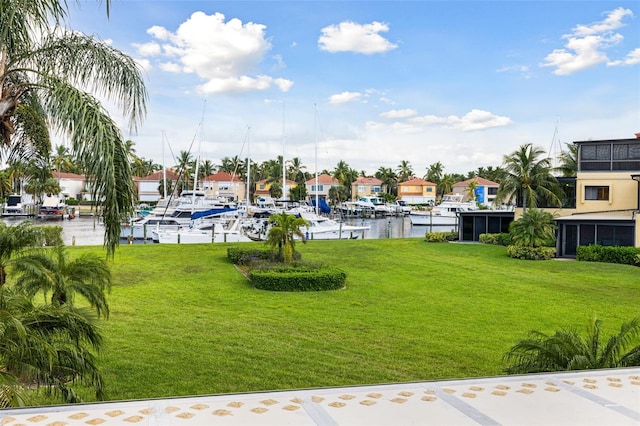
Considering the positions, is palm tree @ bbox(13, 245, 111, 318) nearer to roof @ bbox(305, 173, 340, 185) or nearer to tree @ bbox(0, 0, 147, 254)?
tree @ bbox(0, 0, 147, 254)

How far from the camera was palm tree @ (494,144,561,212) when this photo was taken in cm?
3319

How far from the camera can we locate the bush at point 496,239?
32.5 metres

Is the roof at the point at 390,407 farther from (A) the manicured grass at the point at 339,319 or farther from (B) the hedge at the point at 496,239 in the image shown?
(B) the hedge at the point at 496,239

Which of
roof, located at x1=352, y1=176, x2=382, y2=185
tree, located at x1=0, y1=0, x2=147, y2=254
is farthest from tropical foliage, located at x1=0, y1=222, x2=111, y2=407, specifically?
roof, located at x1=352, y1=176, x2=382, y2=185

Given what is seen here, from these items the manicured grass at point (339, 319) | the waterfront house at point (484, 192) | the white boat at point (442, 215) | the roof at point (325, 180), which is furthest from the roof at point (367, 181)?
the manicured grass at point (339, 319)

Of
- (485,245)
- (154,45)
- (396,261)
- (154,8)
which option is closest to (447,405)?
(154,8)

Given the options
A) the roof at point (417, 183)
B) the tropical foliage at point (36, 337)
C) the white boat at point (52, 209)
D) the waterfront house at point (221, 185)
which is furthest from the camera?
the roof at point (417, 183)

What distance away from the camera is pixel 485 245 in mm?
33156

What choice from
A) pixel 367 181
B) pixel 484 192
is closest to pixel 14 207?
pixel 367 181

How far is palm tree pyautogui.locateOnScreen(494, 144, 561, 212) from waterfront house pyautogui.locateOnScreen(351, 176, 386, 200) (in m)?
70.5

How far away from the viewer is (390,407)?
19.5 feet

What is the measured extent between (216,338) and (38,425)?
7.65m

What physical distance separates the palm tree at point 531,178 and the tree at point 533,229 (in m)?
4.78

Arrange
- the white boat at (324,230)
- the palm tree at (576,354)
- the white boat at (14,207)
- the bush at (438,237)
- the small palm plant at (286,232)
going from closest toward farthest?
the palm tree at (576,354), the small palm plant at (286,232), the bush at (438,237), the white boat at (324,230), the white boat at (14,207)
